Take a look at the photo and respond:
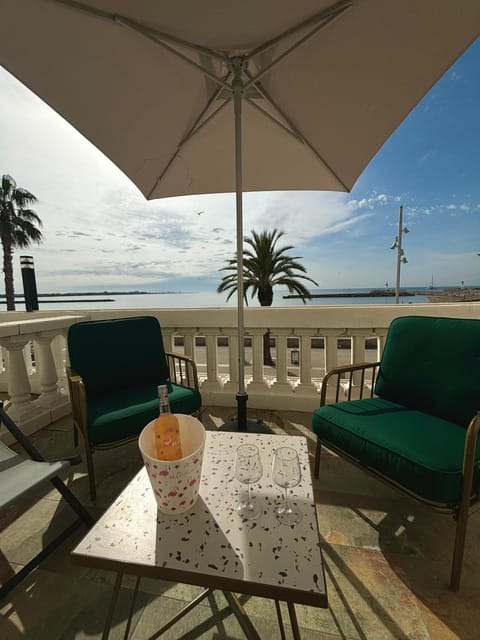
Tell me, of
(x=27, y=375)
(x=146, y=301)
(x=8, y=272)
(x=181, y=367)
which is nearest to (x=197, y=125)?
(x=181, y=367)

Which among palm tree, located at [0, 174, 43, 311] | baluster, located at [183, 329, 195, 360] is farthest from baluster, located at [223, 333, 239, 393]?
palm tree, located at [0, 174, 43, 311]

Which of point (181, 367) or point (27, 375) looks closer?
point (27, 375)

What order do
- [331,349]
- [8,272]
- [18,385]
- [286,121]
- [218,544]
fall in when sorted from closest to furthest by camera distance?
[218,544] → [286,121] → [18,385] → [331,349] → [8,272]

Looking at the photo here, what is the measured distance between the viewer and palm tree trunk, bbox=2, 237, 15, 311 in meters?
14.4

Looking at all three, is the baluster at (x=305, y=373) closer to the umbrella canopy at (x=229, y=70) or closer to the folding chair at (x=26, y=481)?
the umbrella canopy at (x=229, y=70)

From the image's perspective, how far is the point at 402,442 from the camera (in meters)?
1.24

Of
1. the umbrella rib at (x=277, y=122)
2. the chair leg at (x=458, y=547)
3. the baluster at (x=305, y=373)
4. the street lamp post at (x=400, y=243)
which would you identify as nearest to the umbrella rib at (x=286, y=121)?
the umbrella rib at (x=277, y=122)

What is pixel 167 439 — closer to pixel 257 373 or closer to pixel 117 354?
pixel 117 354

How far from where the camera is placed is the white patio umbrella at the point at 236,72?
128 cm

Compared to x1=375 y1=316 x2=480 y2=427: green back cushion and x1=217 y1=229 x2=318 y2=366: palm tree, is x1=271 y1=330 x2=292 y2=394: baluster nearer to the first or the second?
x1=375 y1=316 x2=480 y2=427: green back cushion

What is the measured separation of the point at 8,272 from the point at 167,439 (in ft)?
67.3

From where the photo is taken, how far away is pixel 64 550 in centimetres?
128

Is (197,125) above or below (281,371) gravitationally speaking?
above

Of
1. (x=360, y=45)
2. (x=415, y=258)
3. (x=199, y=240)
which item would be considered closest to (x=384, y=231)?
(x=415, y=258)
